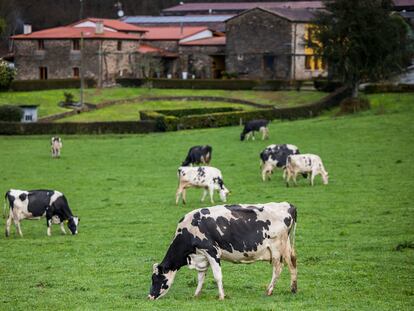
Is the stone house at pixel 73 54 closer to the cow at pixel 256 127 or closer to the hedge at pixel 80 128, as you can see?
the hedge at pixel 80 128

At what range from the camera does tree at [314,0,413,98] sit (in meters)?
65.4

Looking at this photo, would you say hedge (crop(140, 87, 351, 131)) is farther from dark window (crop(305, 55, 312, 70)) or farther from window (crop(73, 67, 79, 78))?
window (crop(73, 67, 79, 78))

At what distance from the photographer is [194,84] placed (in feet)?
271

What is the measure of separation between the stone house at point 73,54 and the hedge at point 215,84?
17.9 ft

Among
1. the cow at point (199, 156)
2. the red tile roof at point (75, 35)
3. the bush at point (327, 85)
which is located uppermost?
the red tile roof at point (75, 35)

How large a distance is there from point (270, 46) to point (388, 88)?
22562 mm

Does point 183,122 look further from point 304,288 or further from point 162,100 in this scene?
point 304,288

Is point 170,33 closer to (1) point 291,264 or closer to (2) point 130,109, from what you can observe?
(2) point 130,109

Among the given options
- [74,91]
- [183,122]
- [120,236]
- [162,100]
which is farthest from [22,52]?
[120,236]

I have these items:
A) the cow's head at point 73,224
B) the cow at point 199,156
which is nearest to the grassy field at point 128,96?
the cow at point 199,156

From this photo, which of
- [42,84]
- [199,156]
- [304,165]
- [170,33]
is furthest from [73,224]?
[170,33]

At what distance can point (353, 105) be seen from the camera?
64.4 meters

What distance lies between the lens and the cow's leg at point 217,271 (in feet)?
54.6

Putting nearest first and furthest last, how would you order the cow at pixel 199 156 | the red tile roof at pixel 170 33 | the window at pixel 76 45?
1. the cow at pixel 199 156
2. the window at pixel 76 45
3. the red tile roof at pixel 170 33
